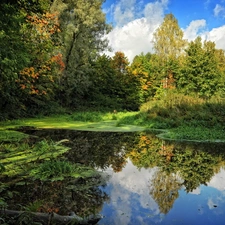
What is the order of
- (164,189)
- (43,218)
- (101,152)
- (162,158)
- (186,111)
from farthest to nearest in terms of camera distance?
(186,111), (101,152), (162,158), (164,189), (43,218)

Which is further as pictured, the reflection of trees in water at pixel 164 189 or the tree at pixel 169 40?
the tree at pixel 169 40

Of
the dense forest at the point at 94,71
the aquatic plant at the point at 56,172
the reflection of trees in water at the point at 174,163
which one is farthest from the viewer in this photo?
the dense forest at the point at 94,71

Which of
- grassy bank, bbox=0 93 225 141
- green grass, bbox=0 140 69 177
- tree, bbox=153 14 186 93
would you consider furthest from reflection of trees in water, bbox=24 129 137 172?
tree, bbox=153 14 186 93

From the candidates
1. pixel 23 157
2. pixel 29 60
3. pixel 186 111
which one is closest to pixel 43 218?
pixel 23 157

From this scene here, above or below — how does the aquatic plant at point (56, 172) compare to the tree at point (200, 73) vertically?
below

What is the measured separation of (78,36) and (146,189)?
81.3 feet

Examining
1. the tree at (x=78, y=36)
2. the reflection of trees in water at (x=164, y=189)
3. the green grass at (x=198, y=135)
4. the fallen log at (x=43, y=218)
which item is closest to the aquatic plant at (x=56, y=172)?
the reflection of trees in water at (x=164, y=189)

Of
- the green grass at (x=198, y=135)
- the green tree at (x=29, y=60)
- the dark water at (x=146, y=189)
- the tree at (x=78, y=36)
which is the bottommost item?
the dark water at (x=146, y=189)

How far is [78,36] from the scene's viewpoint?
28422 millimetres

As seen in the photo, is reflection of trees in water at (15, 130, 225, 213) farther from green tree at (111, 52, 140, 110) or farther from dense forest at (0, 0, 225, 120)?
→ green tree at (111, 52, 140, 110)

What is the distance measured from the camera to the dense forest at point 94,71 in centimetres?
1864

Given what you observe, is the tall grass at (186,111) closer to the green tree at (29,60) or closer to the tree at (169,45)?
the green tree at (29,60)

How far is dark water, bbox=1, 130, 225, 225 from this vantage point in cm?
445

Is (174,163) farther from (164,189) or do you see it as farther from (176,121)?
(176,121)
